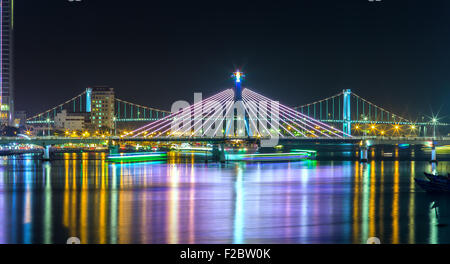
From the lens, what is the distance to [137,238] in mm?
12945

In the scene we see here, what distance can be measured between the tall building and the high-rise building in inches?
919

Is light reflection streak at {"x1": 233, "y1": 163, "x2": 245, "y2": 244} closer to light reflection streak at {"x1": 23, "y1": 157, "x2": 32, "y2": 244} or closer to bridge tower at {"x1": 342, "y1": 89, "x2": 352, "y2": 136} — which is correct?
light reflection streak at {"x1": 23, "y1": 157, "x2": 32, "y2": 244}

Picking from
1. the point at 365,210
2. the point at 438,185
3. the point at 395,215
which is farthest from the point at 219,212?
the point at 438,185

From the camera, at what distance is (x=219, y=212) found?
57.7 ft

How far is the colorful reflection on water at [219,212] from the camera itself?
1338 cm

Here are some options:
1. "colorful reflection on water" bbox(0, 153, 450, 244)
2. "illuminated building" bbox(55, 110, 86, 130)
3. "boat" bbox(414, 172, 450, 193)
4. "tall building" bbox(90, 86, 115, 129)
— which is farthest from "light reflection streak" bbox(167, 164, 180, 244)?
"tall building" bbox(90, 86, 115, 129)

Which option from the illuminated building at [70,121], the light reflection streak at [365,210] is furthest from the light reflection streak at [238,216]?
the illuminated building at [70,121]

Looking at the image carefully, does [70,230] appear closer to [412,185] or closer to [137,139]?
[412,185]

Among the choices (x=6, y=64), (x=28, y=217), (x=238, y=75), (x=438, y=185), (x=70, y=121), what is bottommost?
(x=28, y=217)

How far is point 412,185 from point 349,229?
15.1 metres

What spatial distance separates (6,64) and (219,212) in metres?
103

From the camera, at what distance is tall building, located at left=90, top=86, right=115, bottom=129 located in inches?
5202

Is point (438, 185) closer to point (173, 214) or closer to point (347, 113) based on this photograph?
point (173, 214)
